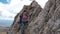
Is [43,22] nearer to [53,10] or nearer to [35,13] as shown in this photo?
[53,10]

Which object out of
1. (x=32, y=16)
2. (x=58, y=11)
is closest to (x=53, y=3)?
(x=58, y=11)

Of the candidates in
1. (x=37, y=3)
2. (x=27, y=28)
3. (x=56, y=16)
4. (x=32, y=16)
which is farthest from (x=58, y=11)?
(x=37, y=3)

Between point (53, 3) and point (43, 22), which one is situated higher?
point (53, 3)

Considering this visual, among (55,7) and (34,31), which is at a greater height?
(55,7)

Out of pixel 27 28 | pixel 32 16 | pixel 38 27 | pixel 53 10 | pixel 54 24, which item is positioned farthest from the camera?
pixel 32 16

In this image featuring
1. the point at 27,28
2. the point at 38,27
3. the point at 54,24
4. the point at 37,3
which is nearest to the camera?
the point at 54,24

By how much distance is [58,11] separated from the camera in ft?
41.9

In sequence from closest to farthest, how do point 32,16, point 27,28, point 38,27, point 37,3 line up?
point 38,27 → point 27,28 → point 32,16 → point 37,3

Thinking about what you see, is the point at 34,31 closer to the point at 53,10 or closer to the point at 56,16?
the point at 53,10

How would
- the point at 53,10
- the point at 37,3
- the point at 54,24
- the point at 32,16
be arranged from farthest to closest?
the point at 37,3, the point at 32,16, the point at 53,10, the point at 54,24

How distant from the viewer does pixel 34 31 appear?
15.4 meters

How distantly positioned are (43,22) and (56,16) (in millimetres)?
2400

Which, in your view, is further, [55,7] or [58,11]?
[55,7]

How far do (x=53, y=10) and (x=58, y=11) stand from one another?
3.99 feet
